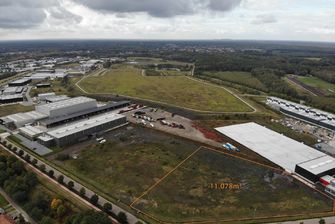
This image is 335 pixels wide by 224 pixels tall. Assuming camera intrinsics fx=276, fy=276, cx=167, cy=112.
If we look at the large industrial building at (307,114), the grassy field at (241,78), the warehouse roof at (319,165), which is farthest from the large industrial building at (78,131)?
the grassy field at (241,78)

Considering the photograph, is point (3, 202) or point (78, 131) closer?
point (3, 202)

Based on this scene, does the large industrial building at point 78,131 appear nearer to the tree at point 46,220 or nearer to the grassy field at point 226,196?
the grassy field at point 226,196

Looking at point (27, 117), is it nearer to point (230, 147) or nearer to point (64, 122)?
point (64, 122)

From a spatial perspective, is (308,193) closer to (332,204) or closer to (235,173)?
(332,204)

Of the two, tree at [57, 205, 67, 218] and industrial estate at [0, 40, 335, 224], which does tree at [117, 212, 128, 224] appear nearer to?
industrial estate at [0, 40, 335, 224]

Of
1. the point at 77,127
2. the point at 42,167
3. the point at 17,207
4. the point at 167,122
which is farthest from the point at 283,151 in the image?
the point at 17,207

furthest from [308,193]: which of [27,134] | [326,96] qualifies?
[326,96]
